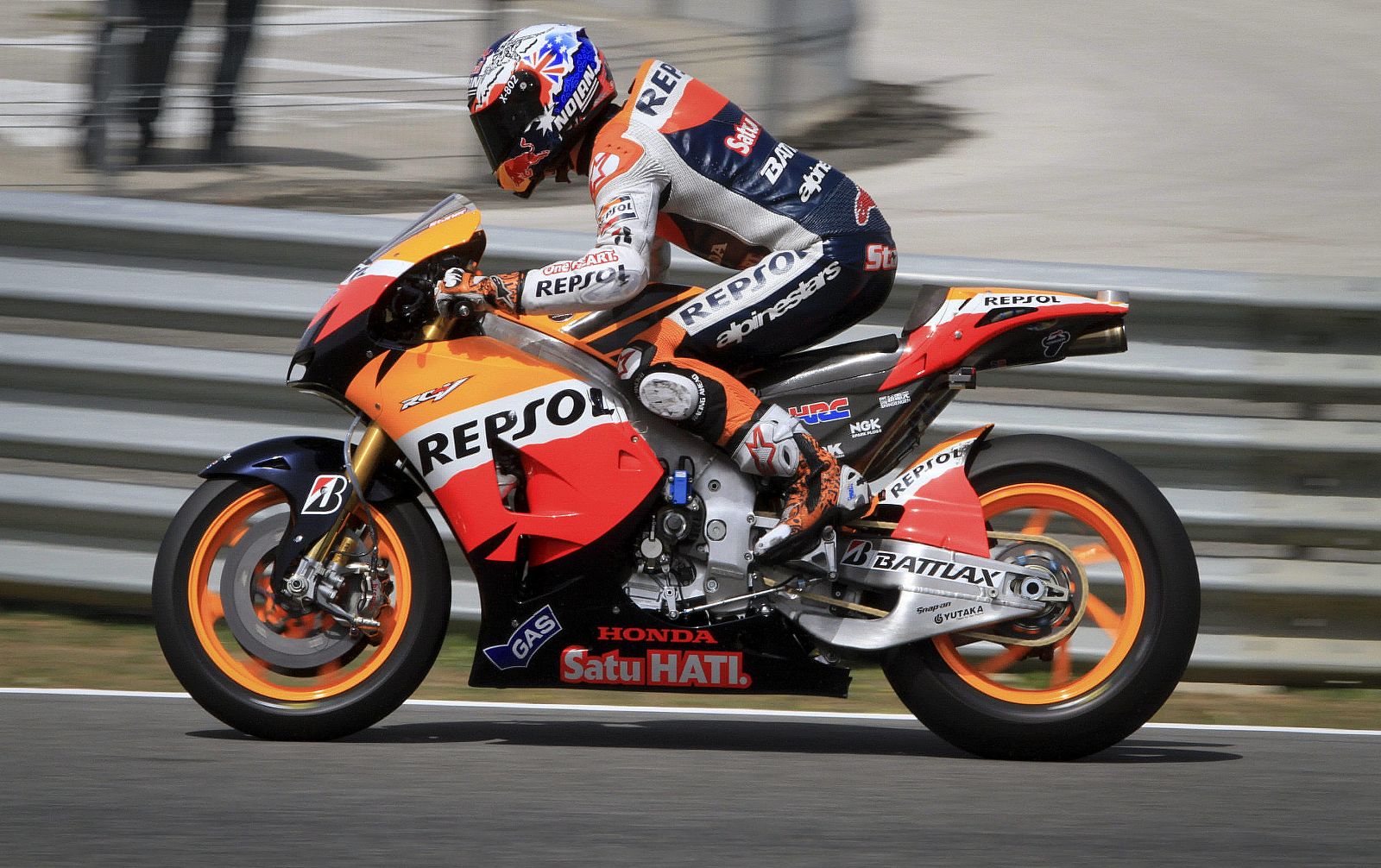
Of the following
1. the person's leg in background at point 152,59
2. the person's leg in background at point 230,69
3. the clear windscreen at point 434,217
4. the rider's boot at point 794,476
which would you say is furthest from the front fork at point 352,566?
the person's leg in background at point 230,69

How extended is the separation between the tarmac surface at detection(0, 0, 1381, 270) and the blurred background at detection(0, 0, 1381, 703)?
25mm

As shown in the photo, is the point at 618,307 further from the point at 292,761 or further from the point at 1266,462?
the point at 1266,462

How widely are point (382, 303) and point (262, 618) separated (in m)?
0.90

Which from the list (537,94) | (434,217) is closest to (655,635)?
(434,217)

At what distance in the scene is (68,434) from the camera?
19.1 feet

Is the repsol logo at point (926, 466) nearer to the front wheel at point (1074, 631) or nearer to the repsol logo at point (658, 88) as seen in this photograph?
the front wheel at point (1074, 631)

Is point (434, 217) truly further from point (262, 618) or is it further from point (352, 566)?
point (262, 618)

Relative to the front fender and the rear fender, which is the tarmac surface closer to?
the front fender

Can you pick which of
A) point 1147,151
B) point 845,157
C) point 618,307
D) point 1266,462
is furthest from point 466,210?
point 1147,151

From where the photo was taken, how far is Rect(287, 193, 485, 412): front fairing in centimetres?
452

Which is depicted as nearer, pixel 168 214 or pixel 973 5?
pixel 168 214

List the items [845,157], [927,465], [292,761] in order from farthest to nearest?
[845,157]
[927,465]
[292,761]

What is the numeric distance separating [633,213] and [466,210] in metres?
0.50

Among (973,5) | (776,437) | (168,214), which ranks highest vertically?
(973,5)
